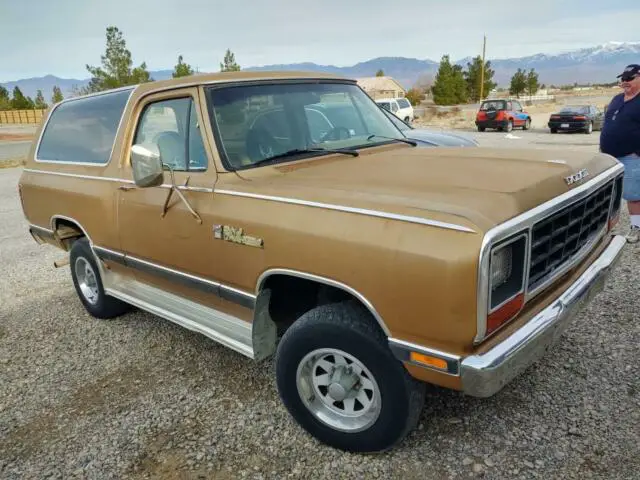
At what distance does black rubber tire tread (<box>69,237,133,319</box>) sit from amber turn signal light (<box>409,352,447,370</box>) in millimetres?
3114

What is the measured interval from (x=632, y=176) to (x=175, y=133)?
494 cm

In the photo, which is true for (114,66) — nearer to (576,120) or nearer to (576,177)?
(576,120)

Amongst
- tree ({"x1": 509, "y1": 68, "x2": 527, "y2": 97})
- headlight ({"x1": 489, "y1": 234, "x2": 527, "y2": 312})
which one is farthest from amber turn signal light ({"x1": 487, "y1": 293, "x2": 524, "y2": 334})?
tree ({"x1": 509, "y1": 68, "x2": 527, "y2": 97})

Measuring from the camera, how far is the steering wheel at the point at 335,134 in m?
3.63

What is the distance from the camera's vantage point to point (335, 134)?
3717mm

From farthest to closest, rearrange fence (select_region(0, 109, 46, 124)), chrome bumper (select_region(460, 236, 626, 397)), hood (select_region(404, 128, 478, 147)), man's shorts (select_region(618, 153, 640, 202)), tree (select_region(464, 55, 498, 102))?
tree (select_region(464, 55, 498, 102)) < fence (select_region(0, 109, 46, 124)) < hood (select_region(404, 128, 478, 147)) < man's shorts (select_region(618, 153, 640, 202)) < chrome bumper (select_region(460, 236, 626, 397))

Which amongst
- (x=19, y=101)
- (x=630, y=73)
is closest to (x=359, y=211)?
(x=630, y=73)

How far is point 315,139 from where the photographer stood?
353 centimetres

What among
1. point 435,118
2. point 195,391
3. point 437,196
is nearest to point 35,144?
point 195,391

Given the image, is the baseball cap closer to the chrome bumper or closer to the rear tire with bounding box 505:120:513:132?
the chrome bumper

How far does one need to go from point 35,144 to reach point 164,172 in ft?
8.36

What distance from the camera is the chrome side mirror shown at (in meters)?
2.98

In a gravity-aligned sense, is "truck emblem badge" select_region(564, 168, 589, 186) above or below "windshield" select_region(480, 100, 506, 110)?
above

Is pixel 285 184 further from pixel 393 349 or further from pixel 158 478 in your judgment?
pixel 158 478
